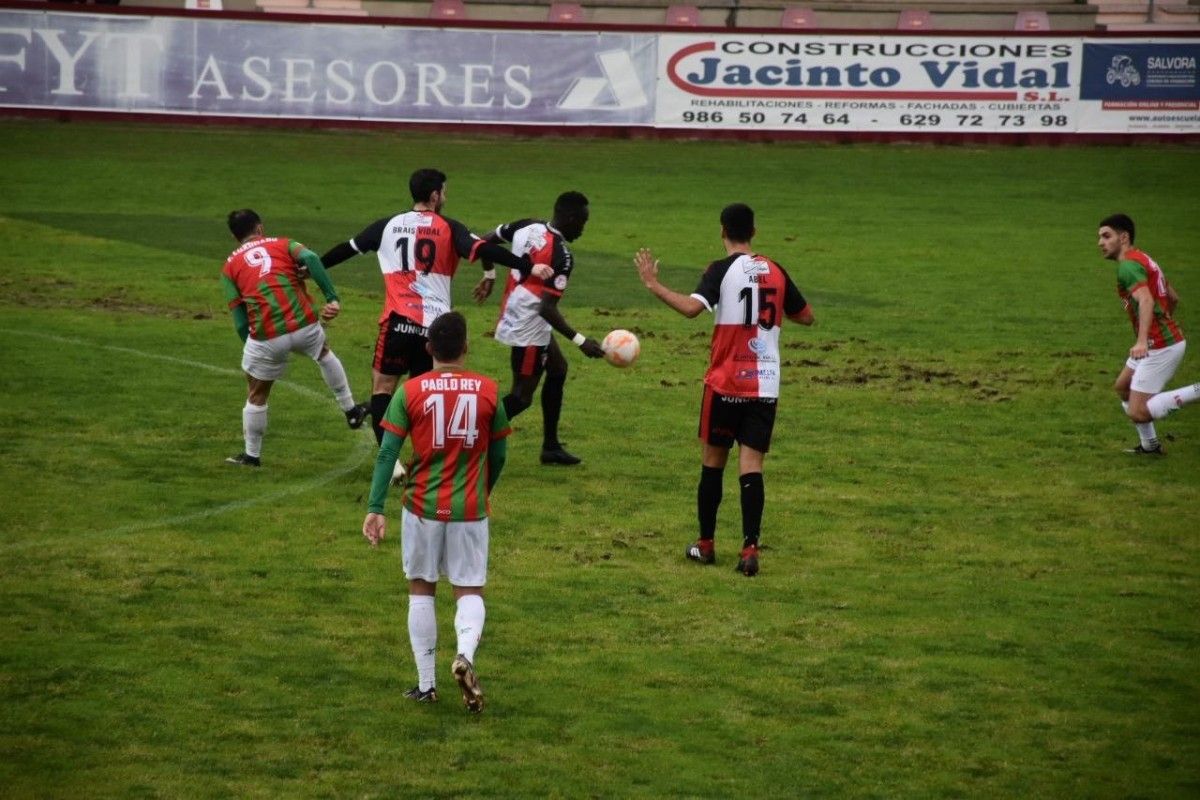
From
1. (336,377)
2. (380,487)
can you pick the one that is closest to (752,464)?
(380,487)

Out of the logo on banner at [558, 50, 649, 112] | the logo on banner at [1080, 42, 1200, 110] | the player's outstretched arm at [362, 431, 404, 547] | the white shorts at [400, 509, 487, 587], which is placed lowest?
the white shorts at [400, 509, 487, 587]

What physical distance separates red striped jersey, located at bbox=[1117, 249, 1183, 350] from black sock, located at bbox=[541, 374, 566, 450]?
530 centimetres

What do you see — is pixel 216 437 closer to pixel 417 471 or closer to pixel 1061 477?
pixel 417 471

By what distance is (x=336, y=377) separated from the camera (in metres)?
14.4

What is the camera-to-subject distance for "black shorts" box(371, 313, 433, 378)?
43.1ft

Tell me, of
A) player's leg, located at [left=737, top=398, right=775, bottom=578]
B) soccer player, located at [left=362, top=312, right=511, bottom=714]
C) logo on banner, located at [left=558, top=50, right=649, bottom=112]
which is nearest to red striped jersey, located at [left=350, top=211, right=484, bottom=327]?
player's leg, located at [left=737, top=398, right=775, bottom=578]

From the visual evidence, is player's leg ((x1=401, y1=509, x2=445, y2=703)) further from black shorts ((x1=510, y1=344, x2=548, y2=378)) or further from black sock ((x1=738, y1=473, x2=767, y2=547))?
black shorts ((x1=510, y1=344, x2=548, y2=378))

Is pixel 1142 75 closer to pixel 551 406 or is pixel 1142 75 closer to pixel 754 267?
pixel 551 406

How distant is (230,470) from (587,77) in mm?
22997

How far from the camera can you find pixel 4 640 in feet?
31.5

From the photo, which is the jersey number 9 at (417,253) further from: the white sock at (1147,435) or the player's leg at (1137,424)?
the white sock at (1147,435)

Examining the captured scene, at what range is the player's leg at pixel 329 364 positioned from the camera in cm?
1405

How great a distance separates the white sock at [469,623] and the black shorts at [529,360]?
5.60m

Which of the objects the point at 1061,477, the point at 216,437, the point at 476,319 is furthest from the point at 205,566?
the point at 476,319
